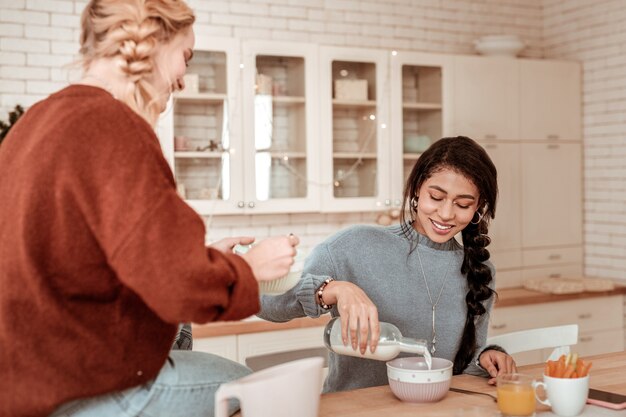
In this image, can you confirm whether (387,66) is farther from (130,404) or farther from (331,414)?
(130,404)

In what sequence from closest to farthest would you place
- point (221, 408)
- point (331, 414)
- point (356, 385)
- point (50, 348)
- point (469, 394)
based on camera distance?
1. point (50, 348)
2. point (221, 408)
3. point (331, 414)
4. point (469, 394)
5. point (356, 385)

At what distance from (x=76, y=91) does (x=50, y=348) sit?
1.41 ft

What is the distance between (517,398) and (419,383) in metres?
0.24

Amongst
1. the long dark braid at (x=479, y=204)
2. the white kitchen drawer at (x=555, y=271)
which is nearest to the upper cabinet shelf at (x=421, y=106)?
the white kitchen drawer at (x=555, y=271)

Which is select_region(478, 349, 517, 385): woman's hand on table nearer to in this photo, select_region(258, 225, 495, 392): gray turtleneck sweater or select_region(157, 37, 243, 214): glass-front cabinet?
select_region(258, 225, 495, 392): gray turtleneck sweater

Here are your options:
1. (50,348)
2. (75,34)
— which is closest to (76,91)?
(50,348)

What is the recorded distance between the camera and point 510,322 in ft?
15.2

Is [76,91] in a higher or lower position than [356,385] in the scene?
higher

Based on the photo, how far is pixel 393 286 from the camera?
98.7 inches

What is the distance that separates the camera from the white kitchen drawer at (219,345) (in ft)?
12.7

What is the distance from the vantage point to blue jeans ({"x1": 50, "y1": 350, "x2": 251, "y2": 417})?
1355 millimetres

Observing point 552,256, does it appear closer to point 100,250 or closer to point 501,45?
point 501,45

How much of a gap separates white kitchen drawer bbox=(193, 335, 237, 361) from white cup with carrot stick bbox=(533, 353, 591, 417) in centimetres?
231

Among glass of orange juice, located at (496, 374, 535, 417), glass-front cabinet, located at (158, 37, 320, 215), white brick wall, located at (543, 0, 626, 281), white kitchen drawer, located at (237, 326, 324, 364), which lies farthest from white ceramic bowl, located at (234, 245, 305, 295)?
white brick wall, located at (543, 0, 626, 281)
